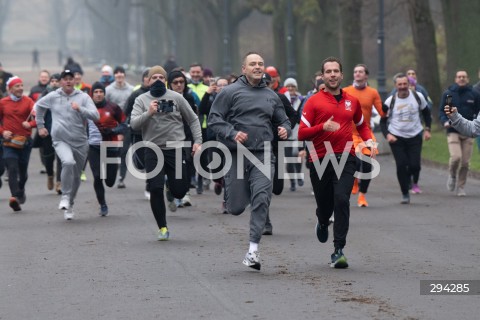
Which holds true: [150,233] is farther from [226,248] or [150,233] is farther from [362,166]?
[362,166]

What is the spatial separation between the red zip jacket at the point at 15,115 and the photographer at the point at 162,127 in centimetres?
422

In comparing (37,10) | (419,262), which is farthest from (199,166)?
(37,10)

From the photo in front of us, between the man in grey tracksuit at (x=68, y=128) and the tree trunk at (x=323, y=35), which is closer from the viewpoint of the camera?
the man in grey tracksuit at (x=68, y=128)

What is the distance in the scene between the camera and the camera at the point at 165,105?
544 inches

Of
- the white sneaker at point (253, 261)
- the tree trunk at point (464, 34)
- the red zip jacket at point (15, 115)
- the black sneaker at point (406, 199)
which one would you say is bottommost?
the black sneaker at point (406, 199)

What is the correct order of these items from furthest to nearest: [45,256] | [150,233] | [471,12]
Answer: [471,12] < [150,233] < [45,256]

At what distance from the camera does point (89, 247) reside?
13.6 metres

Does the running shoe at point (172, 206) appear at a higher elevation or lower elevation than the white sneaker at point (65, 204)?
lower

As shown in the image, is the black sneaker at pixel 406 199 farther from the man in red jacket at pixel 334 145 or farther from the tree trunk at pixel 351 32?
the tree trunk at pixel 351 32

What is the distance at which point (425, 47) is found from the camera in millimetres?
32000

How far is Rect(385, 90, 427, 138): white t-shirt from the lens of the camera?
57.9ft

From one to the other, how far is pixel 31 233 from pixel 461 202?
603cm

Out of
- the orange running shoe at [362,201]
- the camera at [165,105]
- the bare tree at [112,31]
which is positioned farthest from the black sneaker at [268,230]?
the bare tree at [112,31]

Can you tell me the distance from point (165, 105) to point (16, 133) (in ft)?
14.7
